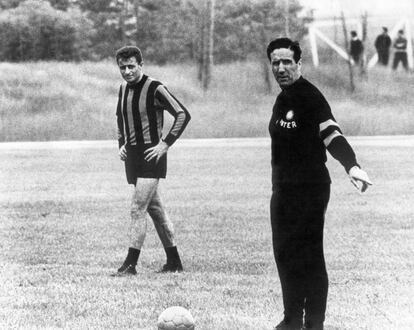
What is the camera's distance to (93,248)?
10.4m

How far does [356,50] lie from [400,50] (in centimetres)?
224

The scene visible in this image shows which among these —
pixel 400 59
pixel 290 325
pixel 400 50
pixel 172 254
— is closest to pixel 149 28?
pixel 400 50

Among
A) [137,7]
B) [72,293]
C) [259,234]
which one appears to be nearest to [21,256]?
[72,293]

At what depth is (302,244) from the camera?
237 inches

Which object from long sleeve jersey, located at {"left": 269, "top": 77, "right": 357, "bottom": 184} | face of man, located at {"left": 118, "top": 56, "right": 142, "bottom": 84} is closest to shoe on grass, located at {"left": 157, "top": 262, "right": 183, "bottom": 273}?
face of man, located at {"left": 118, "top": 56, "right": 142, "bottom": 84}

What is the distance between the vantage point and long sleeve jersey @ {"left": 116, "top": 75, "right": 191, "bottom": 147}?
8367 millimetres

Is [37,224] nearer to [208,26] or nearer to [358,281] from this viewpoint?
[358,281]

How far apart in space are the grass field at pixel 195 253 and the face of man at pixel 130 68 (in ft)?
→ 5.70

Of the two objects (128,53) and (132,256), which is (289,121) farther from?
(132,256)

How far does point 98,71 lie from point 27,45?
460cm

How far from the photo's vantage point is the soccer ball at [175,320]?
6043 mm

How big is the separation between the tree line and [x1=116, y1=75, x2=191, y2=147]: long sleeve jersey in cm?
3546

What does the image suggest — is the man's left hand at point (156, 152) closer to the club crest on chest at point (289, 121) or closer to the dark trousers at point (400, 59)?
the club crest on chest at point (289, 121)

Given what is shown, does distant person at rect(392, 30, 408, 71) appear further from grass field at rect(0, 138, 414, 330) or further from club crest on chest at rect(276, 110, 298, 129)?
club crest on chest at rect(276, 110, 298, 129)
